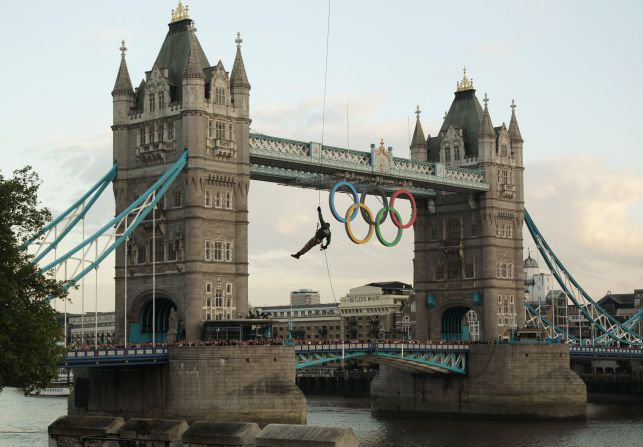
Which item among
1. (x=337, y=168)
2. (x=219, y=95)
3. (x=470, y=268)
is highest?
(x=219, y=95)

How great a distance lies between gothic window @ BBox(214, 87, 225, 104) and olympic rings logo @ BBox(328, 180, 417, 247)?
1342 centimetres

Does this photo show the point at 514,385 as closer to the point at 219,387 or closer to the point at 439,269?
the point at 439,269

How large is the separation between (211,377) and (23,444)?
13415mm

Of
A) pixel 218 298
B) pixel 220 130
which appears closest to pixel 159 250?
pixel 218 298

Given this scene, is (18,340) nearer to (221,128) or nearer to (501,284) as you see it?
(221,128)

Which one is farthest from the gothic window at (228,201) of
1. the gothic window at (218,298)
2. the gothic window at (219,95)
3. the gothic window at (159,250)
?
the gothic window at (219,95)

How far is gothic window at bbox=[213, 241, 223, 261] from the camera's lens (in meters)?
→ 93.7

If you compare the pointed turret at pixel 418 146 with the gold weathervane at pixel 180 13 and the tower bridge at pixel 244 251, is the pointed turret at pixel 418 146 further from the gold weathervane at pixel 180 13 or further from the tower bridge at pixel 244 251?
the gold weathervane at pixel 180 13

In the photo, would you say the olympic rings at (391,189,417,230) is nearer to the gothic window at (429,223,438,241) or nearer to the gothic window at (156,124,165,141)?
the gothic window at (429,223,438,241)

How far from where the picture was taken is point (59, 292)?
66188mm

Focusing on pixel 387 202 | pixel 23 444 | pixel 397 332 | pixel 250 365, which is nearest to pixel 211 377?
pixel 250 365

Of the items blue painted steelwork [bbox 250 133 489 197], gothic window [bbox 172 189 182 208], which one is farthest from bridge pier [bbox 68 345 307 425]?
blue painted steelwork [bbox 250 133 489 197]

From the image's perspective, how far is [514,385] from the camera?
110m

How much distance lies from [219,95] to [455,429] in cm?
3300
